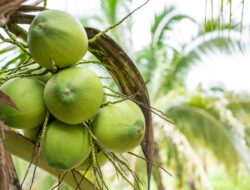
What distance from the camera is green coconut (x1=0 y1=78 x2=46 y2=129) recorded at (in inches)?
34.0

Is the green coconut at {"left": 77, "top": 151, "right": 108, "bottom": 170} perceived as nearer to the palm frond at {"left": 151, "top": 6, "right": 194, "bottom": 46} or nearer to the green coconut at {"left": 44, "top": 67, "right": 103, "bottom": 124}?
the green coconut at {"left": 44, "top": 67, "right": 103, "bottom": 124}

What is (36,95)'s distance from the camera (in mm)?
880

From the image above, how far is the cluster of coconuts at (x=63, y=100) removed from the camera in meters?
0.85

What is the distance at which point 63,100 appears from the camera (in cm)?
84

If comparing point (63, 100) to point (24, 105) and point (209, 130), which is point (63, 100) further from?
point (209, 130)

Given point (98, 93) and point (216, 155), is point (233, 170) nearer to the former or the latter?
point (216, 155)

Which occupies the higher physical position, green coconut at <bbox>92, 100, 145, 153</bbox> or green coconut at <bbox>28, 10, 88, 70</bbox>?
green coconut at <bbox>28, 10, 88, 70</bbox>

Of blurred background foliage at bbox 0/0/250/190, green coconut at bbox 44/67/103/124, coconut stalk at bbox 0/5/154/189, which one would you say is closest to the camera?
green coconut at bbox 44/67/103/124

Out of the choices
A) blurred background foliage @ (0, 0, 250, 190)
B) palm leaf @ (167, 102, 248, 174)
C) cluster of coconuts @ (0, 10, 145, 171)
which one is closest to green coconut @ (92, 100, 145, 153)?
cluster of coconuts @ (0, 10, 145, 171)

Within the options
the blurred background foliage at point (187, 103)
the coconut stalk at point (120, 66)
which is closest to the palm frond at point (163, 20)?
the blurred background foliage at point (187, 103)

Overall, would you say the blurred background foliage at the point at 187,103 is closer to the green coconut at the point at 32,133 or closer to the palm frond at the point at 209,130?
the palm frond at the point at 209,130

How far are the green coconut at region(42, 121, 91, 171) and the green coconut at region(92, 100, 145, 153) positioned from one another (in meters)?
0.03

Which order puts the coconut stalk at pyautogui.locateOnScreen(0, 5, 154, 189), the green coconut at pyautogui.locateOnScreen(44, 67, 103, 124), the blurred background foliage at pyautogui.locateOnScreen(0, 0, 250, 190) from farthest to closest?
the blurred background foliage at pyautogui.locateOnScreen(0, 0, 250, 190) < the coconut stalk at pyautogui.locateOnScreen(0, 5, 154, 189) < the green coconut at pyautogui.locateOnScreen(44, 67, 103, 124)

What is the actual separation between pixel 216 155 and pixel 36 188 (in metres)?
3.37
